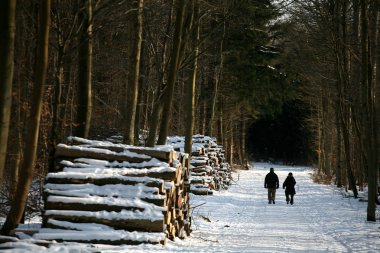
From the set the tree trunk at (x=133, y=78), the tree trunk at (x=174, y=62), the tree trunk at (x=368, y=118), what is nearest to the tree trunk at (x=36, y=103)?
the tree trunk at (x=133, y=78)

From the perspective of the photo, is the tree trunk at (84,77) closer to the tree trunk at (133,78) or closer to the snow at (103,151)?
the snow at (103,151)

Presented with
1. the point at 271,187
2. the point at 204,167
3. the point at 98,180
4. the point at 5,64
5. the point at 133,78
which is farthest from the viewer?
the point at 204,167

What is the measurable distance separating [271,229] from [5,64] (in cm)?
962

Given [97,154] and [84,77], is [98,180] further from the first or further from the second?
[84,77]

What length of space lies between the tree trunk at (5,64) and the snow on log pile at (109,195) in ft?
8.31

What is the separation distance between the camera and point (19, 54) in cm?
1338

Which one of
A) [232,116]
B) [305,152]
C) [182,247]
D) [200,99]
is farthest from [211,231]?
[305,152]

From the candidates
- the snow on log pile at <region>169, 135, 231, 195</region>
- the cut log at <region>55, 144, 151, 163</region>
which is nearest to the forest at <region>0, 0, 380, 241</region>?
the cut log at <region>55, 144, 151, 163</region>

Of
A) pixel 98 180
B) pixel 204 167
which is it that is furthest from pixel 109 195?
pixel 204 167

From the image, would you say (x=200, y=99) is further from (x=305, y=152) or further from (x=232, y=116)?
(x=305, y=152)

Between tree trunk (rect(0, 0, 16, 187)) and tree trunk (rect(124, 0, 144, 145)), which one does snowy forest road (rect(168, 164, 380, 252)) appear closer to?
tree trunk (rect(124, 0, 144, 145))

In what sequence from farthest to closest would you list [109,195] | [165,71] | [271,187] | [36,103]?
[271,187]
[165,71]
[109,195]
[36,103]

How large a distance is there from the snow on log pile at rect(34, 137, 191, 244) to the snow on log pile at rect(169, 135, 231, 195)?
1041cm

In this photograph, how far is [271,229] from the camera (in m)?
14.8
